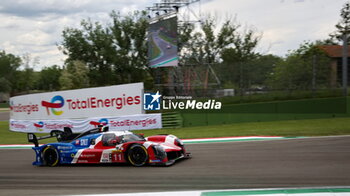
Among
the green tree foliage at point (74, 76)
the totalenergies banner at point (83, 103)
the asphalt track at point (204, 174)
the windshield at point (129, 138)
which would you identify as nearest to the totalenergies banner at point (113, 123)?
the totalenergies banner at point (83, 103)

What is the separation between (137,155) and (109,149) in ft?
2.72

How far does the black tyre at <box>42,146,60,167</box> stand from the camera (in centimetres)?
1079

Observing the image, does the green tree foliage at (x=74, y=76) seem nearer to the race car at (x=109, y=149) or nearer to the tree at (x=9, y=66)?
the race car at (x=109, y=149)

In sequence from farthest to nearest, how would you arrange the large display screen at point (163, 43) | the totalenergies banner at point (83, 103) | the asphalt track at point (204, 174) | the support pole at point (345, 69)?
1. the large display screen at point (163, 43)
2. the support pole at point (345, 69)
3. the totalenergies banner at point (83, 103)
4. the asphalt track at point (204, 174)

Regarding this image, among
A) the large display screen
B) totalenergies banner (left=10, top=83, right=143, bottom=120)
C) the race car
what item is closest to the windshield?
the race car

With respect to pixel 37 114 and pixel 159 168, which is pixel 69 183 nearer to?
pixel 159 168

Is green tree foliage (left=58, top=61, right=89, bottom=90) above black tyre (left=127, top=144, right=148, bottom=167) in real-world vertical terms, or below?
above

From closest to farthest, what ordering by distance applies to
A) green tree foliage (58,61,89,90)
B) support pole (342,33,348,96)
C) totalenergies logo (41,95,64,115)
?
support pole (342,33,348,96) → totalenergies logo (41,95,64,115) → green tree foliage (58,61,89,90)

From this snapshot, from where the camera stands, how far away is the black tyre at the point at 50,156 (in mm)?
10789

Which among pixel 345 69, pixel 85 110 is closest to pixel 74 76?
pixel 85 110

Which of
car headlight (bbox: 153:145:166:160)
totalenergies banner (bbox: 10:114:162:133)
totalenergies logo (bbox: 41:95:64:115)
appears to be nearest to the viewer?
car headlight (bbox: 153:145:166:160)

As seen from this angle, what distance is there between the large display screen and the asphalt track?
18.2 m

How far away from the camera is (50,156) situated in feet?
35.7

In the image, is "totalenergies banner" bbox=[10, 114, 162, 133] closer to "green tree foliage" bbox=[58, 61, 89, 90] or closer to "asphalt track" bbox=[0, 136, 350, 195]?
"asphalt track" bbox=[0, 136, 350, 195]
